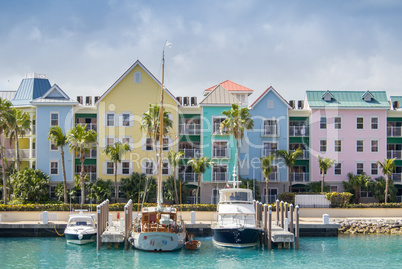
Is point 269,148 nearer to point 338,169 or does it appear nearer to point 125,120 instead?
point 338,169

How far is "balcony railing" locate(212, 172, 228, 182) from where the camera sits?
6072 cm

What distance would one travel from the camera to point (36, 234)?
155 ft

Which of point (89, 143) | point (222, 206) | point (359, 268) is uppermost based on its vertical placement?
point (89, 143)

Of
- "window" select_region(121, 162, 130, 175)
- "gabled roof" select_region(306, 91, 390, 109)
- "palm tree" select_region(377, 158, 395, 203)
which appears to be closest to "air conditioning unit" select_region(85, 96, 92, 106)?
"window" select_region(121, 162, 130, 175)

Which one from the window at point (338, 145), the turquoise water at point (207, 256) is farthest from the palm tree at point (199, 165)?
the window at point (338, 145)

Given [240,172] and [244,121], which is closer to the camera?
[244,121]

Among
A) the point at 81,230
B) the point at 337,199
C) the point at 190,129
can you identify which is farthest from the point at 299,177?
the point at 81,230

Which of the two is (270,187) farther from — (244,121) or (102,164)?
(102,164)

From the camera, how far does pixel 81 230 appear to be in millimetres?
43375

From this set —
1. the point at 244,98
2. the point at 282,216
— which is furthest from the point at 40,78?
the point at 282,216

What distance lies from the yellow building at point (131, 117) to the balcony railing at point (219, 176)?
4.60m

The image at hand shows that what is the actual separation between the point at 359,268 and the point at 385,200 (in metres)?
24.8

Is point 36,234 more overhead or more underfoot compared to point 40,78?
more underfoot

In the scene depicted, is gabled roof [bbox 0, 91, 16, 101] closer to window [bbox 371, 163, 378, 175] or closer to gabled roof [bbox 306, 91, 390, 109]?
gabled roof [bbox 306, 91, 390, 109]
